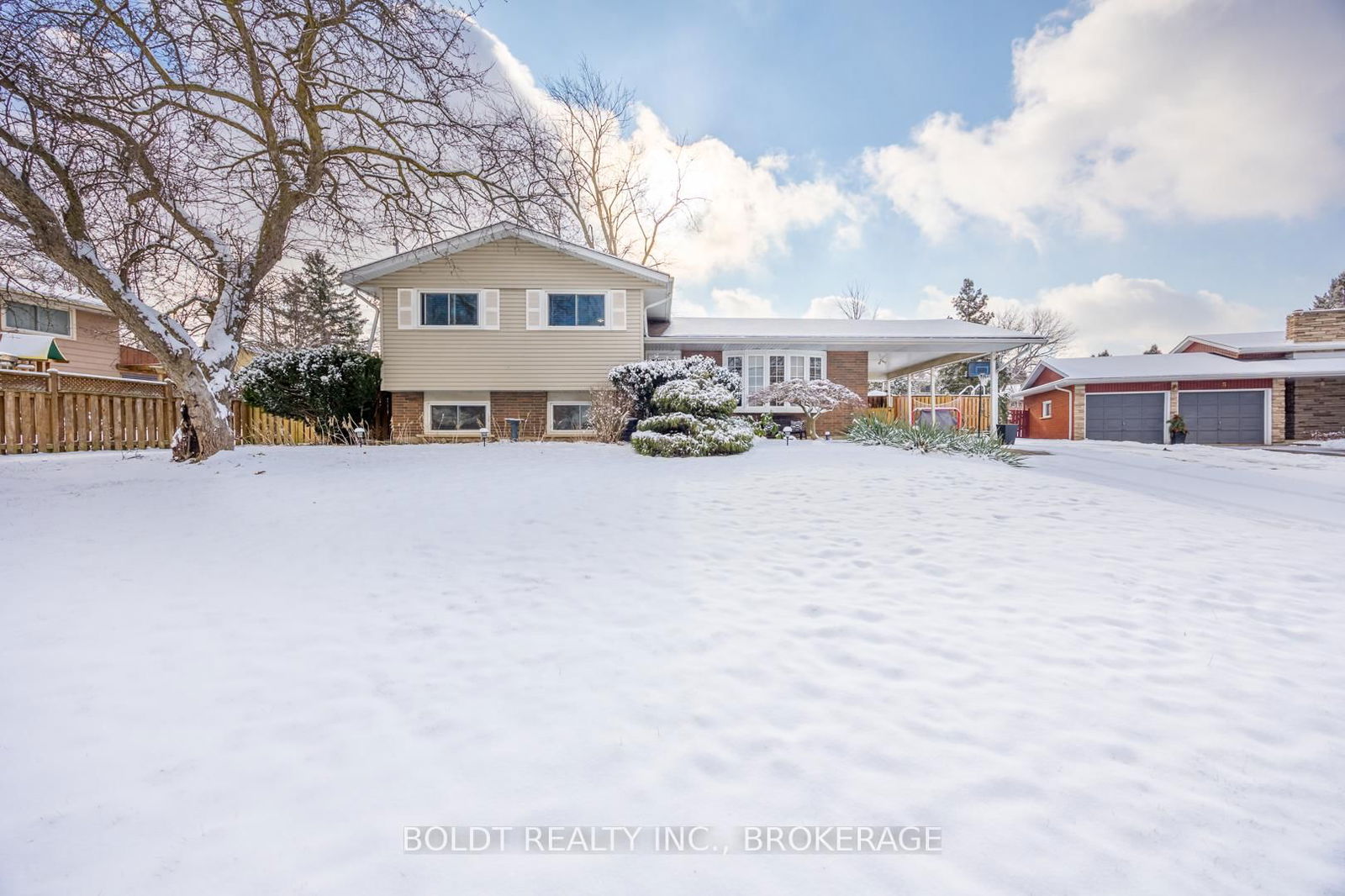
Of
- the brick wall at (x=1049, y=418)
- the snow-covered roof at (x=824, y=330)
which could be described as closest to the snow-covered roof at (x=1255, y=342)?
the brick wall at (x=1049, y=418)

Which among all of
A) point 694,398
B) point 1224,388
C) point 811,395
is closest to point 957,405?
point 811,395

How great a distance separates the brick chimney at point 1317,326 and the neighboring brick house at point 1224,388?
3cm

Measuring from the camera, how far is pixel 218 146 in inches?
311

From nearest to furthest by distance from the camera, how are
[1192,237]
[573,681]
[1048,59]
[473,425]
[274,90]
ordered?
[573,681] → [274,90] → [1048,59] → [473,425] → [1192,237]

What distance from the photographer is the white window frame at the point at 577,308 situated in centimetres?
1434

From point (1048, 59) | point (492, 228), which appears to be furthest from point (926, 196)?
point (492, 228)

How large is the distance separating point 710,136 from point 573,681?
930 inches

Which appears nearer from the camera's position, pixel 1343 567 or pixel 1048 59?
pixel 1343 567

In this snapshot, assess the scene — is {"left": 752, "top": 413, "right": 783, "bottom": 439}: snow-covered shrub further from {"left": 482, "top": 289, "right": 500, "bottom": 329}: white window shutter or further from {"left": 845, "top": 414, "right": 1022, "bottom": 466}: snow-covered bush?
{"left": 482, "top": 289, "right": 500, "bottom": 329}: white window shutter

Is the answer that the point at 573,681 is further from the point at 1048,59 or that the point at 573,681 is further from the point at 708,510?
the point at 1048,59

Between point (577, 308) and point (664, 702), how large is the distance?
43.9 feet

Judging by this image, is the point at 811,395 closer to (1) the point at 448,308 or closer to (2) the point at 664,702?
(1) the point at 448,308

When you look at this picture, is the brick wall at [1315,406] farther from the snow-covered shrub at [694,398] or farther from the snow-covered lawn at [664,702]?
the snow-covered shrub at [694,398]

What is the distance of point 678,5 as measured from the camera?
11.1 m
